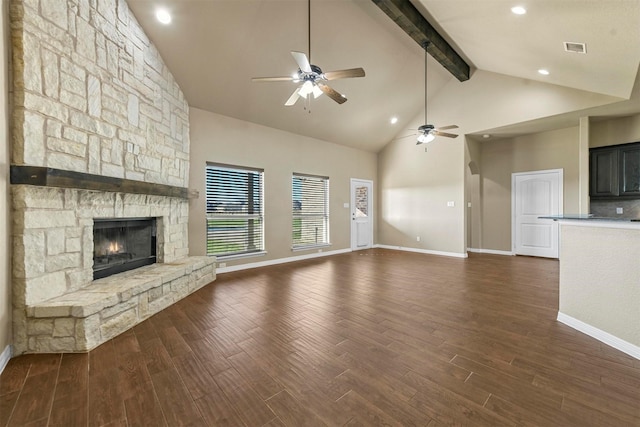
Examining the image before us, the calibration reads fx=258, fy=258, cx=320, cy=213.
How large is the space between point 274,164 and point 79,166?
3461 millimetres

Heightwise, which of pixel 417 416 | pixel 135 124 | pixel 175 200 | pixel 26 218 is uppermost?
pixel 135 124

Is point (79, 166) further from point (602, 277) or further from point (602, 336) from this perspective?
point (602, 336)

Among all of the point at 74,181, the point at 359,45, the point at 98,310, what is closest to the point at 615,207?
the point at 359,45

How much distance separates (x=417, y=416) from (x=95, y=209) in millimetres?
3391

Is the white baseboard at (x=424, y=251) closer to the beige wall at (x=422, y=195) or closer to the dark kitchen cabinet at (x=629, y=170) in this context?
the beige wall at (x=422, y=195)

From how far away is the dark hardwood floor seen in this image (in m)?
1.51

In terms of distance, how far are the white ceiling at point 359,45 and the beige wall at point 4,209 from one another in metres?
1.73

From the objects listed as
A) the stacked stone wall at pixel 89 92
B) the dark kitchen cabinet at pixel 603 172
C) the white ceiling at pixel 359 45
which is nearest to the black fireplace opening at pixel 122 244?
the stacked stone wall at pixel 89 92

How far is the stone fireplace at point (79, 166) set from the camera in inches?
83.9

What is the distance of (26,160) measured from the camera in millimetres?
2139

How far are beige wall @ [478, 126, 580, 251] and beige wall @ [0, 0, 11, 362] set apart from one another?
8.63 meters

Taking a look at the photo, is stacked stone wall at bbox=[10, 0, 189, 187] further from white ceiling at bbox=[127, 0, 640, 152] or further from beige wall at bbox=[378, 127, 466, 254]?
beige wall at bbox=[378, 127, 466, 254]

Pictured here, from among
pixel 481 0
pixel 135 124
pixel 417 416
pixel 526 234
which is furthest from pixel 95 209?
pixel 526 234

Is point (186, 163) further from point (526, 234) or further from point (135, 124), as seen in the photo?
point (526, 234)
